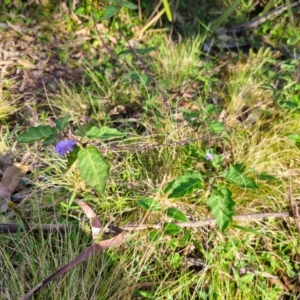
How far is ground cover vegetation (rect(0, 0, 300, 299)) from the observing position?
1.69 meters

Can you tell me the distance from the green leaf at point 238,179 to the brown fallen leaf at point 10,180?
0.87 metres

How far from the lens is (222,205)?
181 centimetres

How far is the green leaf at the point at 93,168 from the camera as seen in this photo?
148 centimetres

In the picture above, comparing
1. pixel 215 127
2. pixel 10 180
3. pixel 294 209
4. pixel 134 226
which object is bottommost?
pixel 10 180

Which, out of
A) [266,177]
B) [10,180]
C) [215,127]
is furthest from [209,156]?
[10,180]

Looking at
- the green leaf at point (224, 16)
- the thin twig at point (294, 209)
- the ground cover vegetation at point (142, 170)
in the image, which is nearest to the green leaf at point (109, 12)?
the ground cover vegetation at point (142, 170)

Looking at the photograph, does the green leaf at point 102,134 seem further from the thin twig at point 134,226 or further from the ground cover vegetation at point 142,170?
the thin twig at point 134,226

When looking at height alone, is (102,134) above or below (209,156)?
above

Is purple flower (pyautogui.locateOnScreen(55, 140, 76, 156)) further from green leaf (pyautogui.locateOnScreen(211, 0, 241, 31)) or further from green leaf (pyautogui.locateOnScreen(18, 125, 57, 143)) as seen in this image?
green leaf (pyautogui.locateOnScreen(211, 0, 241, 31))

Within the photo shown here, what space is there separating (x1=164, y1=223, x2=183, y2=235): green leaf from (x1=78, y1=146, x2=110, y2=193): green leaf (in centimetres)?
45

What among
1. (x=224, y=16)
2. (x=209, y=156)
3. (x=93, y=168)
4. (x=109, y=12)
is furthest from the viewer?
(x=224, y=16)

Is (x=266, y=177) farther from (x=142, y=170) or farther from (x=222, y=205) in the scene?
(x=142, y=170)

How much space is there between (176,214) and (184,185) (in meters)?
0.12

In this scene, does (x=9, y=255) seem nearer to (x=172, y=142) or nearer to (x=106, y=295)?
(x=106, y=295)
